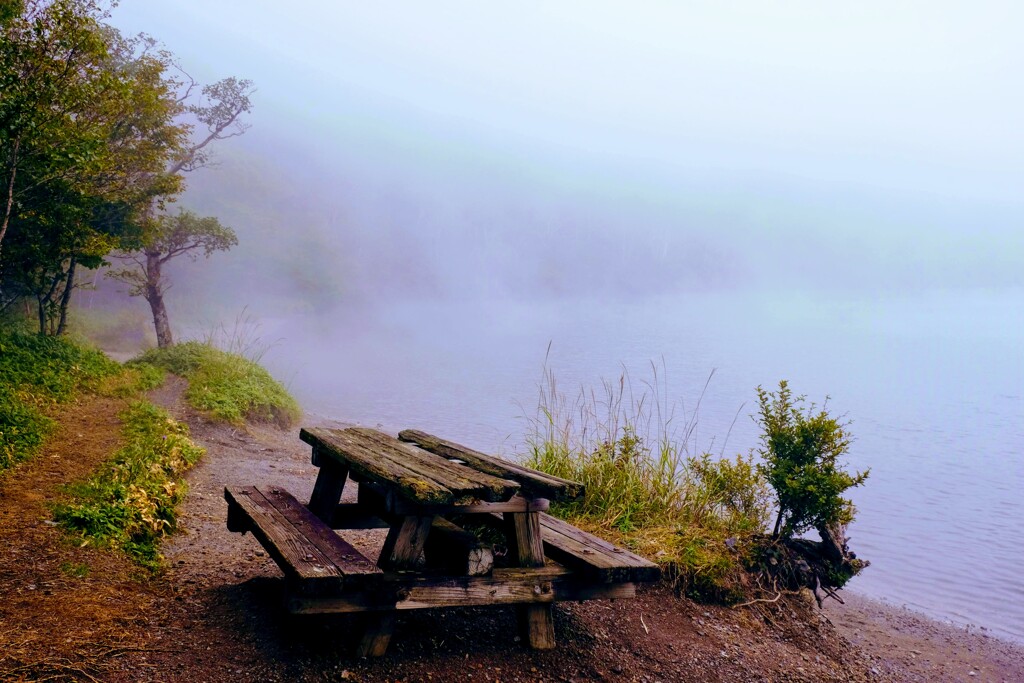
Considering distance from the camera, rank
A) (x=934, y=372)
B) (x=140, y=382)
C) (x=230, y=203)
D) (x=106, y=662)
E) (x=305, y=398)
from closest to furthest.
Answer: (x=106, y=662), (x=140, y=382), (x=305, y=398), (x=934, y=372), (x=230, y=203)

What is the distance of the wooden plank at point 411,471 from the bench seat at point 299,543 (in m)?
0.35

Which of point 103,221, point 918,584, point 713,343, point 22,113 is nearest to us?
point 22,113

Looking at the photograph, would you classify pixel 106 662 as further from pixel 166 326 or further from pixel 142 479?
pixel 166 326

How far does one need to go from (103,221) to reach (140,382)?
11.7 feet

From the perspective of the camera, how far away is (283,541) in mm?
3549

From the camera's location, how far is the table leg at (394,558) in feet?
11.3

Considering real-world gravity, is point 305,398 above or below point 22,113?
below

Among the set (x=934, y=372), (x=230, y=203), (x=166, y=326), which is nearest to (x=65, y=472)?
(x=166, y=326)

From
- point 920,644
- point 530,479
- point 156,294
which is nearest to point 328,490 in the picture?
point 530,479

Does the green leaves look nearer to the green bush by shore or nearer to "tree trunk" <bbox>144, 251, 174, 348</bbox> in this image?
the green bush by shore

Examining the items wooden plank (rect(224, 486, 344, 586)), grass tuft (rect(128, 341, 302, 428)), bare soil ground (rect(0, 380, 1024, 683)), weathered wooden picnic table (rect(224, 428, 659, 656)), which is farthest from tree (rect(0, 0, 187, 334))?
weathered wooden picnic table (rect(224, 428, 659, 656))

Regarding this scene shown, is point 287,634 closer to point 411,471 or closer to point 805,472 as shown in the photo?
point 411,471

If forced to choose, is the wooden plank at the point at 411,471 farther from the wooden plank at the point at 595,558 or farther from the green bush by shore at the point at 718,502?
the green bush by shore at the point at 718,502

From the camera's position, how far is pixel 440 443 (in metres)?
4.66
